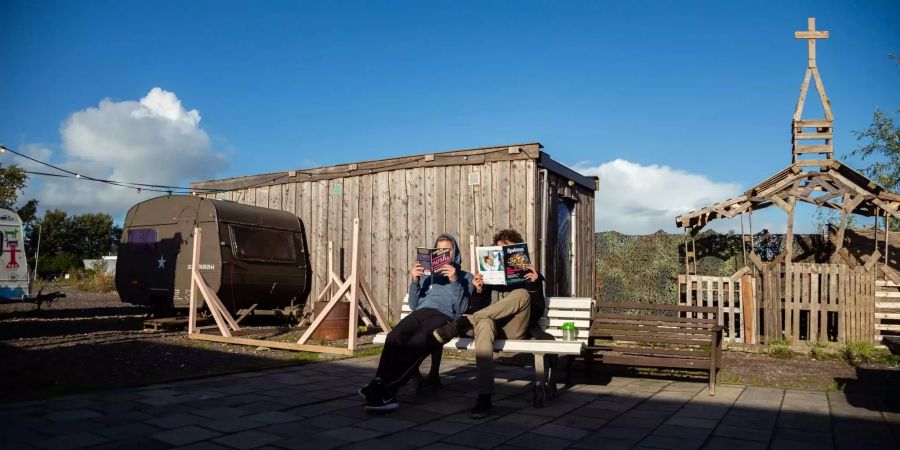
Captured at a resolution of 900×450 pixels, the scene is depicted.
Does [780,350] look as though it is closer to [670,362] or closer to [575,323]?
[670,362]

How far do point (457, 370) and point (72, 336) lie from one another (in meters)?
6.21

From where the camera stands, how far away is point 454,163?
10695 millimetres

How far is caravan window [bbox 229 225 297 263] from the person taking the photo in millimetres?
10953

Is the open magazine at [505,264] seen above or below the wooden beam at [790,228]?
below

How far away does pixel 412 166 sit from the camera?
11.2 metres

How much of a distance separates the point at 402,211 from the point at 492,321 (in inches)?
251

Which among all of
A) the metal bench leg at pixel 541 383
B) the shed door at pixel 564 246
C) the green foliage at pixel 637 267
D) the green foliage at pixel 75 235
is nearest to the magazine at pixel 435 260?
the metal bench leg at pixel 541 383

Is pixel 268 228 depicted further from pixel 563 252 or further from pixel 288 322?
pixel 563 252

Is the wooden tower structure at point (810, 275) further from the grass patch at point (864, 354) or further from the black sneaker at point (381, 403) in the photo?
the black sneaker at point (381, 403)

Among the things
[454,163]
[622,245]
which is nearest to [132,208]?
[454,163]

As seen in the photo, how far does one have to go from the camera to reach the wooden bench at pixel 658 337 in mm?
5672

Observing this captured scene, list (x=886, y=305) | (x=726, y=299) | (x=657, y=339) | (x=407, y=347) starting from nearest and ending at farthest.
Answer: (x=407, y=347), (x=657, y=339), (x=886, y=305), (x=726, y=299)

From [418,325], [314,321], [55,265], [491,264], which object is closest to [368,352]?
[314,321]

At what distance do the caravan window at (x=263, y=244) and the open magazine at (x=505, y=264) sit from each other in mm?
6639
